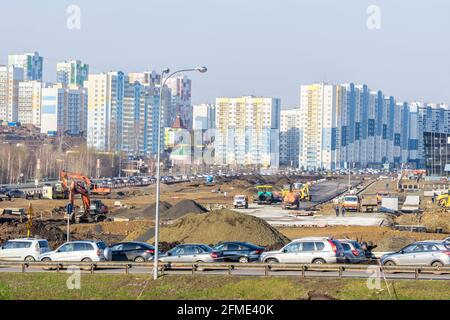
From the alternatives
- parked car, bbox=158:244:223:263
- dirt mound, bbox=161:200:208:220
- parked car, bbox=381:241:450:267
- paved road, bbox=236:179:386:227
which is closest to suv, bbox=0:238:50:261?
parked car, bbox=158:244:223:263

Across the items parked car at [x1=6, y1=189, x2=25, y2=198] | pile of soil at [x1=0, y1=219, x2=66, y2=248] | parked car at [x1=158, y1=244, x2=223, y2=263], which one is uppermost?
parked car at [x1=158, y1=244, x2=223, y2=263]

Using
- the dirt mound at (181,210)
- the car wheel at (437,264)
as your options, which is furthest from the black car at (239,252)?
the dirt mound at (181,210)

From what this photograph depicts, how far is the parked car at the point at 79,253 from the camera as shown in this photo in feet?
119

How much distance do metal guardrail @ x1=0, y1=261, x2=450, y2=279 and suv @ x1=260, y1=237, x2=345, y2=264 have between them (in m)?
1.11

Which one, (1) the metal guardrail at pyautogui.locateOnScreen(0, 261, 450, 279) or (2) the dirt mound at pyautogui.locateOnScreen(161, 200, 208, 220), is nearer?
(1) the metal guardrail at pyautogui.locateOnScreen(0, 261, 450, 279)

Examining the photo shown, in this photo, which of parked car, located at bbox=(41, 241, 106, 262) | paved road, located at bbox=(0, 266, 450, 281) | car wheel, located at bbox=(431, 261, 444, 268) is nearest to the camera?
paved road, located at bbox=(0, 266, 450, 281)

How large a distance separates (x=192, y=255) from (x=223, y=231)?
11.3 m

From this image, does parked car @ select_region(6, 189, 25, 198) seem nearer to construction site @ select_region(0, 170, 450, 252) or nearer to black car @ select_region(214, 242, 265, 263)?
construction site @ select_region(0, 170, 450, 252)

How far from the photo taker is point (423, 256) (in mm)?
33594

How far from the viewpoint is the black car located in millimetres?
36531

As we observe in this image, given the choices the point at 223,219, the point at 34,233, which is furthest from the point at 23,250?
the point at 34,233

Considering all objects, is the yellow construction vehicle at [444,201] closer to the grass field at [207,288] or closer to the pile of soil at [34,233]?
the pile of soil at [34,233]
